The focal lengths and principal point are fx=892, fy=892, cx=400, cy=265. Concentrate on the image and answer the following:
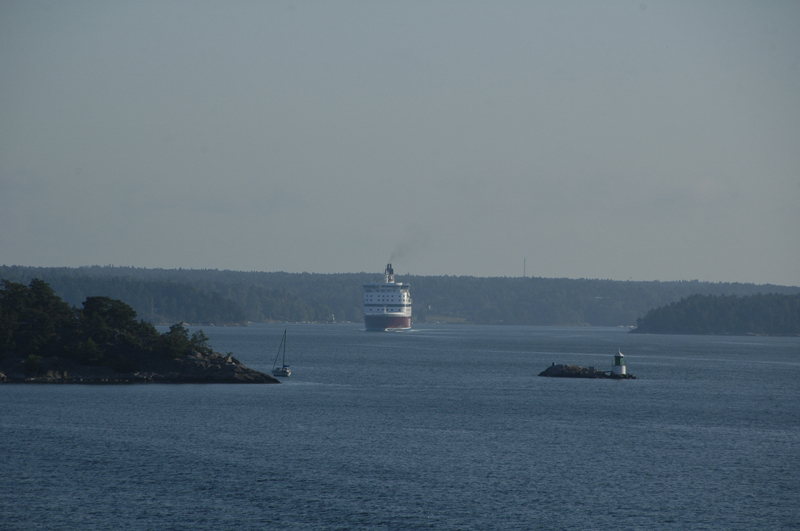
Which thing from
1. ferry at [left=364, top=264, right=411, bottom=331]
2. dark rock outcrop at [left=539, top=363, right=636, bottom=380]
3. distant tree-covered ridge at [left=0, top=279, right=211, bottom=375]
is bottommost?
dark rock outcrop at [left=539, top=363, right=636, bottom=380]

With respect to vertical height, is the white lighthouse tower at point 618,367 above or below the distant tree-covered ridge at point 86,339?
below

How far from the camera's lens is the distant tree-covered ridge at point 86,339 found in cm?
A: 7462

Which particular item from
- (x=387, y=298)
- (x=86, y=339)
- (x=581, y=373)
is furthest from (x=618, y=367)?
(x=387, y=298)

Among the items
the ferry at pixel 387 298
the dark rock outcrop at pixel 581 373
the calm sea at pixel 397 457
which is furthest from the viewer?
the ferry at pixel 387 298

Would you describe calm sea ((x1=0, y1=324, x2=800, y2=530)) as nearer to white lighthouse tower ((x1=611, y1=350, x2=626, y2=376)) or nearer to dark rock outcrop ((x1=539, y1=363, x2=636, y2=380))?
dark rock outcrop ((x1=539, y1=363, x2=636, y2=380))

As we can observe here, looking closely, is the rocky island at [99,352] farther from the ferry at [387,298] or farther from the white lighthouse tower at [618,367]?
the ferry at [387,298]

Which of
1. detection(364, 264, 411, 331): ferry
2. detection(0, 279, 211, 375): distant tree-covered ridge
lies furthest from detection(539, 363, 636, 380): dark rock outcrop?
detection(364, 264, 411, 331): ferry

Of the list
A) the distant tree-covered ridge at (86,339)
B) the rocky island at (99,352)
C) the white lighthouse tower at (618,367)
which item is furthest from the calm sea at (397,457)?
the white lighthouse tower at (618,367)

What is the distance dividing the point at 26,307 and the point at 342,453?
150 feet

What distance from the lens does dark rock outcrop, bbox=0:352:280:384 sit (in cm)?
7325

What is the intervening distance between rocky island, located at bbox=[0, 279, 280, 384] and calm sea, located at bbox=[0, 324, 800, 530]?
131 inches

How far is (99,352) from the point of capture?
244 ft

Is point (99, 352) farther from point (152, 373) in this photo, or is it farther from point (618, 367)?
point (618, 367)

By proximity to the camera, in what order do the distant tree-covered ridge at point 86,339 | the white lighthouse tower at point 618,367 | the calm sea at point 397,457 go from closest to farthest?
1. the calm sea at point 397,457
2. the distant tree-covered ridge at point 86,339
3. the white lighthouse tower at point 618,367
